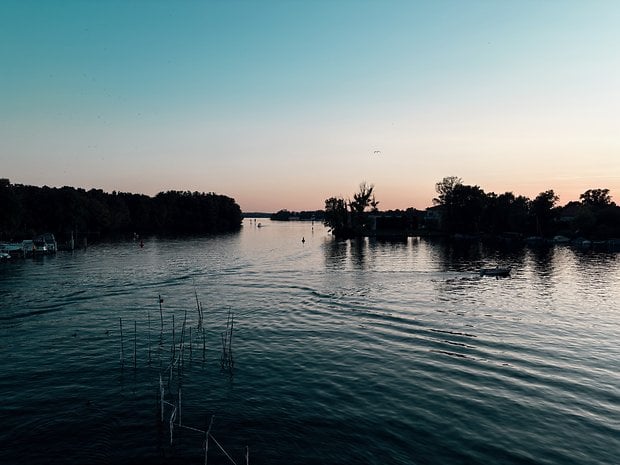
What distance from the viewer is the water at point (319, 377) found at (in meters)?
18.7

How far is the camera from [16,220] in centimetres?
11894

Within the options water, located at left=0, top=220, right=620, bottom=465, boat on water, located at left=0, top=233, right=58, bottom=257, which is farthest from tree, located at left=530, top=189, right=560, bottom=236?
boat on water, located at left=0, top=233, right=58, bottom=257

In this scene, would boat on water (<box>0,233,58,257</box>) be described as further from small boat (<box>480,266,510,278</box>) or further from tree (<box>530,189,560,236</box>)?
tree (<box>530,189,560,236</box>)

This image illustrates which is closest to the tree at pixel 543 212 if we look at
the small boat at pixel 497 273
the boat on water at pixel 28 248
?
the small boat at pixel 497 273

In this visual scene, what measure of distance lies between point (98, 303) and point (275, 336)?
2511cm

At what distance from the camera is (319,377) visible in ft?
88.5

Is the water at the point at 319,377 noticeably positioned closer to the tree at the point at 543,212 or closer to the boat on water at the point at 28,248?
the boat on water at the point at 28,248

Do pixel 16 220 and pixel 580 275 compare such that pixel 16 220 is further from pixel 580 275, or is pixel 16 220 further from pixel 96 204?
pixel 580 275

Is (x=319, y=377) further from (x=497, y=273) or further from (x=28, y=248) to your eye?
(x=28, y=248)

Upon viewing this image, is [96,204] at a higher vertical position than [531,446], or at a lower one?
higher

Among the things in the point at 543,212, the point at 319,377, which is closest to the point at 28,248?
the point at 319,377

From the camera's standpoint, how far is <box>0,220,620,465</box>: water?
18.7m

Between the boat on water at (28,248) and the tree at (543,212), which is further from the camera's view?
the tree at (543,212)

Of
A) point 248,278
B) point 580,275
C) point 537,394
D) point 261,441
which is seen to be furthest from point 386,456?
point 580,275
